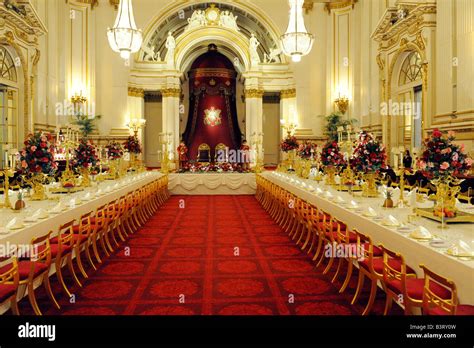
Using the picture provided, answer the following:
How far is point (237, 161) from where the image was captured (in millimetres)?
18141

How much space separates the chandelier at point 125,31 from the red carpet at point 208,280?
3.40 meters

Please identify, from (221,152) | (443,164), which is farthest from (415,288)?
(221,152)

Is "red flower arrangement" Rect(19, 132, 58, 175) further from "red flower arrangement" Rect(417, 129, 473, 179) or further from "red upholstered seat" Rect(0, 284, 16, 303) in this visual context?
"red flower arrangement" Rect(417, 129, 473, 179)

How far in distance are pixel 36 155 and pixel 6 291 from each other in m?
3.14

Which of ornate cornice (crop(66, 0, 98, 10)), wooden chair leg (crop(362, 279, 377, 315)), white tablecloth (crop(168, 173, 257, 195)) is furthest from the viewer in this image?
ornate cornice (crop(66, 0, 98, 10))

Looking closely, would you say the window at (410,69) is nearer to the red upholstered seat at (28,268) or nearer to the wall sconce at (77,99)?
the red upholstered seat at (28,268)

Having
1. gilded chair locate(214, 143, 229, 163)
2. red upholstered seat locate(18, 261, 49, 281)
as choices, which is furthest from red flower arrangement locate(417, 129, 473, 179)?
gilded chair locate(214, 143, 229, 163)

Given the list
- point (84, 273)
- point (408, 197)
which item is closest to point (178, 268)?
point (84, 273)

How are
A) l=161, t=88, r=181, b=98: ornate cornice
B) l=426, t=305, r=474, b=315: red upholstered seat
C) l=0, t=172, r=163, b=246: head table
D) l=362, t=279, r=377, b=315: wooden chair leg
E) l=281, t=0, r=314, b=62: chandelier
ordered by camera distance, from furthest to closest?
l=161, t=88, r=181, b=98: ornate cornice, l=281, t=0, r=314, b=62: chandelier, l=0, t=172, r=163, b=246: head table, l=362, t=279, r=377, b=315: wooden chair leg, l=426, t=305, r=474, b=315: red upholstered seat

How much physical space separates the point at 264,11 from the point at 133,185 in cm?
1088

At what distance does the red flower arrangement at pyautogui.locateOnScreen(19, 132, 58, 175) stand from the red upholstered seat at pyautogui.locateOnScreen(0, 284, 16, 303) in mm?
3015

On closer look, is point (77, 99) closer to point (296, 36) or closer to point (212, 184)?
point (212, 184)

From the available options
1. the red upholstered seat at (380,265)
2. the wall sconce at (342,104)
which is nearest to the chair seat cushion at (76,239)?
the red upholstered seat at (380,265)

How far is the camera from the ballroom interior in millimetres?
3945
